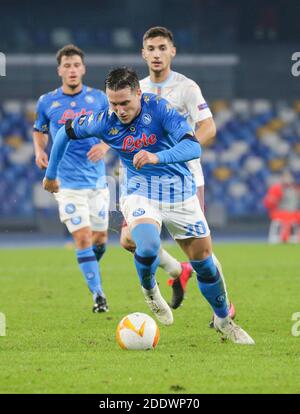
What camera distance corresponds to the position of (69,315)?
9.36m

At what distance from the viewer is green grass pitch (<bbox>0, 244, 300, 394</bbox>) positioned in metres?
5.68

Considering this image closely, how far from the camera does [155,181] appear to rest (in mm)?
7395

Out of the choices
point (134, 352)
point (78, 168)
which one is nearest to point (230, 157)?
point (78, 168)

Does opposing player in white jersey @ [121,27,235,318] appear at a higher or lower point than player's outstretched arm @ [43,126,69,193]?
higher

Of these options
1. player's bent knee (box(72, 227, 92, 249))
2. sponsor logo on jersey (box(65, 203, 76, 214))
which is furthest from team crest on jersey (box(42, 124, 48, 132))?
player's bent knee (box(72, 227, 92, 249))

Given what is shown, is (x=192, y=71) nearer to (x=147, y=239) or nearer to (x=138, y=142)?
(x=138, y=142)

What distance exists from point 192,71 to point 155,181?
66.2 ft

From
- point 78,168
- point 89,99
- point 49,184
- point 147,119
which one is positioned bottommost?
point 78,168

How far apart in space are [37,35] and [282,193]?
8279 mm

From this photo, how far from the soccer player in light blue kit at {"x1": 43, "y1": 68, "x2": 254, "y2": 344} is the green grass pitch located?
53 cm

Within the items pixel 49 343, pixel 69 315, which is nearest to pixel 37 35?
pixel 69 315

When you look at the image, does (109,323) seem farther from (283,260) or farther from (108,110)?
(283,260)
